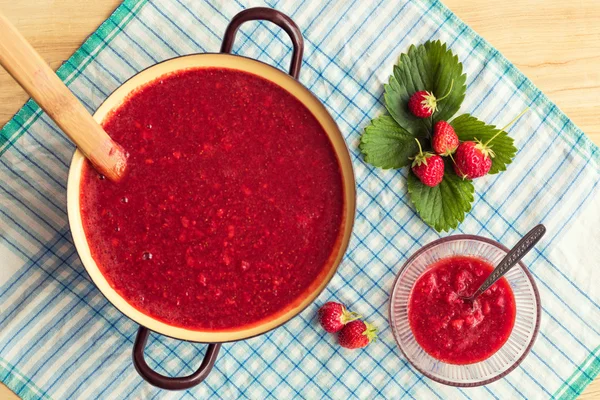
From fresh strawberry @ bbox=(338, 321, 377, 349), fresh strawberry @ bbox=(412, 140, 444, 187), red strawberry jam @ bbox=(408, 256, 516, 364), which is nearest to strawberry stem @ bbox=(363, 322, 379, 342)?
fresh strawberry @ bbox=(338, 321, 377, 349)

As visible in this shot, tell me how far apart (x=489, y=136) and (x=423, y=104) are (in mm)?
232

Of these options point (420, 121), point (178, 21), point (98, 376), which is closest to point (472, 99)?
point (420, 121)

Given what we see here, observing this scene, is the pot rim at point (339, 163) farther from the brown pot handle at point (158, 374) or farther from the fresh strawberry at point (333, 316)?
the fresh strawberry at point (333, 316)

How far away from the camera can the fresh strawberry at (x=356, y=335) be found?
5.89 ft

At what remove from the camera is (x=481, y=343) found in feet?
5.88

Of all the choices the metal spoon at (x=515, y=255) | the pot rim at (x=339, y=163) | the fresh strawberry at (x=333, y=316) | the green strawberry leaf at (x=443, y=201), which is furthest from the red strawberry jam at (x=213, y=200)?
the metal spoon at (x=515, y=255)

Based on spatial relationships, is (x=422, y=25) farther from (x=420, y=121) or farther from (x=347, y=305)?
(x=347, y=305)

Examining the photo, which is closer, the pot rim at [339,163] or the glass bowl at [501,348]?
the pot rim at [339,163]

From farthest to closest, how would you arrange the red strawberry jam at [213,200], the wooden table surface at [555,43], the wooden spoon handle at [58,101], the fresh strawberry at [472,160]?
1. the wooden table surface at [555,43]
2. the fresh strawberry at [472,160]
3. the red strawberry jam at [213,200]
4. the wooden spoon handle at [58,101]

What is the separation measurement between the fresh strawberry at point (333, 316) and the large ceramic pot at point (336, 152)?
0.24 metres

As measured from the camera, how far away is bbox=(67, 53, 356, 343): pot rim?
4.99ft

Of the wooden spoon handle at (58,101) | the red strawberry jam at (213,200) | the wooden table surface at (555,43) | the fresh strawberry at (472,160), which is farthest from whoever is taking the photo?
the wooden table surface at (555,43)

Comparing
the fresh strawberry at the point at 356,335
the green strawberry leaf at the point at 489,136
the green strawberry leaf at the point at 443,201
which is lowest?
the fresh strawberry at the point at 356,335

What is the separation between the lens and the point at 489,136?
184 cm
